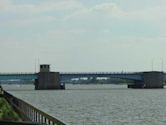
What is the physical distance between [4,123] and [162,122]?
36.3 m

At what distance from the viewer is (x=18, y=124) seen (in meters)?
15.5

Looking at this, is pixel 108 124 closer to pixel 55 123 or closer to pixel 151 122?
pixel 151 122

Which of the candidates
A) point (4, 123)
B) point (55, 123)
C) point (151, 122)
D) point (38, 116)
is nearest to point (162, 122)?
point (151, 122)

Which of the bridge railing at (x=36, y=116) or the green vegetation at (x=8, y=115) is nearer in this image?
the bridge railing at (x=36, y=116)

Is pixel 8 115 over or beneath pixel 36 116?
beneath

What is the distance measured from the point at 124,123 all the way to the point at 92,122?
10.3ft

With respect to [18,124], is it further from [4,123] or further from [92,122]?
[92,122]

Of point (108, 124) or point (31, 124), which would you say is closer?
point (31, 124)

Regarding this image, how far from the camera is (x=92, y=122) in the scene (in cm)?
4909

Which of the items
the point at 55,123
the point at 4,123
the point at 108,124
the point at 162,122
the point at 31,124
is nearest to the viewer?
the point at 31,124

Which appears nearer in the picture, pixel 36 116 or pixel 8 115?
pixel 36 116

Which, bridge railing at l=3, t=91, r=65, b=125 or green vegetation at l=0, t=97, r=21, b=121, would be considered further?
green vegetation at l=0, t=97, r=21, b=121

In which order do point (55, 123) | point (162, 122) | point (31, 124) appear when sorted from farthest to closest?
point (162, 122)
point (55, 123)
point (31, 124)

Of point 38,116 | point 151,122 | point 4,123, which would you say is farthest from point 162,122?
point 4,123
